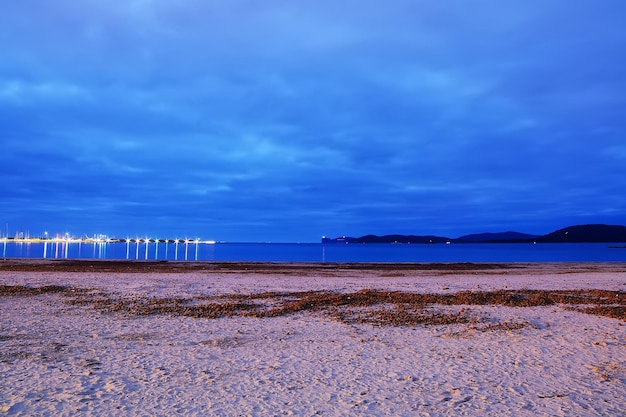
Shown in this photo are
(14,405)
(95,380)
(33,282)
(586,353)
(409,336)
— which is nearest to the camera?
(14,405)

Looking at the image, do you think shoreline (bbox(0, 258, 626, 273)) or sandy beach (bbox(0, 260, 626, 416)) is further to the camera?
shoreline (bbox(0, 258, 626, 273))

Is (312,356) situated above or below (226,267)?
below

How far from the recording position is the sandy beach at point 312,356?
27.6 feet

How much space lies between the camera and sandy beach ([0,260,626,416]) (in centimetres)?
840

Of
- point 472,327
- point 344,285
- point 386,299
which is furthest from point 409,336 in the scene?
point 344,285

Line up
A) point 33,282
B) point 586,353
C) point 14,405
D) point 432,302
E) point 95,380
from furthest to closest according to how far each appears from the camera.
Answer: point 33,282, point 432,302, point 586,353, point 95,380, point 14,405

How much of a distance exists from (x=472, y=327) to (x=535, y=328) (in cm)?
194

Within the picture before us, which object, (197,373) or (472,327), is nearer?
(197,373)

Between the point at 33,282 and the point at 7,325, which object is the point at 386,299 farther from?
the point at 33,282

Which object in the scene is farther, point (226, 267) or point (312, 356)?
point (226, 267)

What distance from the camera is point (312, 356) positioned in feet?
38.3

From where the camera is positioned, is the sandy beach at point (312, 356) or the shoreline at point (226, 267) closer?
the sandy beach at point (312, 356)

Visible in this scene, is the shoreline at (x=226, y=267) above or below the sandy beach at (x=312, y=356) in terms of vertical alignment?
above

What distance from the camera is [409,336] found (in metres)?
13.8
